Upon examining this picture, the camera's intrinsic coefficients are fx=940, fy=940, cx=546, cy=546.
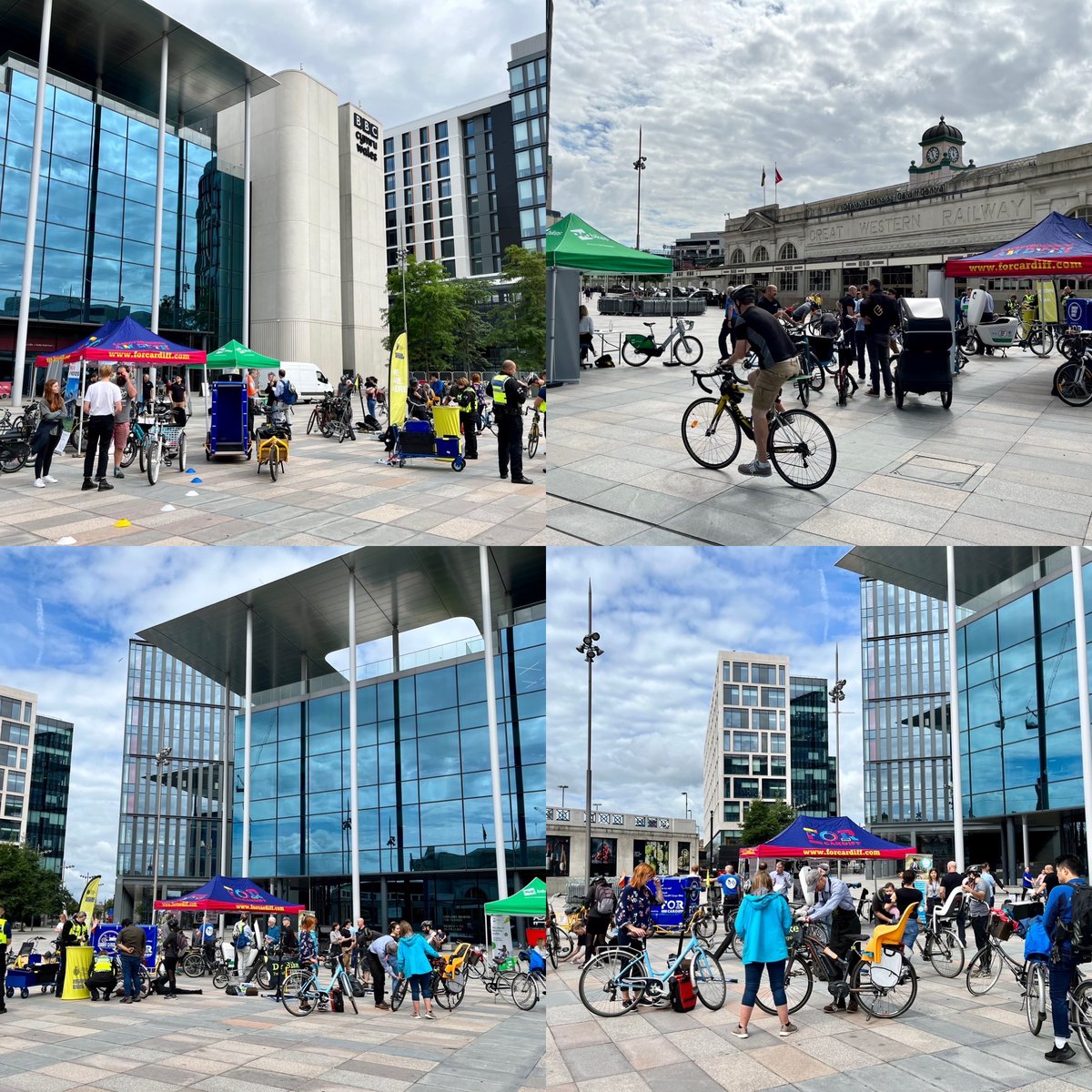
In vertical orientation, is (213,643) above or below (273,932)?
above

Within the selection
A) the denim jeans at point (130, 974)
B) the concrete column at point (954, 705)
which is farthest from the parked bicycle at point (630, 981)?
the denim jeans at point (130, 974)

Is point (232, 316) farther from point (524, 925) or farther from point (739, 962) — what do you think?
point (739, 962)

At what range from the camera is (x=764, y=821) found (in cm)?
5294

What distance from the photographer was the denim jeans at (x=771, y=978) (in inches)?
229

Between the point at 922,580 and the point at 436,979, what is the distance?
10.1 metres

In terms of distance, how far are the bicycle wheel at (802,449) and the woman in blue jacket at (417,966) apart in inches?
244

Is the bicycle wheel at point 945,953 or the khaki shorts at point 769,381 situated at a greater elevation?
the khaki shorts at point 769,381

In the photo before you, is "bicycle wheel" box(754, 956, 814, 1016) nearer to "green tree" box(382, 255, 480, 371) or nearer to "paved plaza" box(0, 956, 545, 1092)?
Result: "paved plaza" box(0, 956, 545, 1092)

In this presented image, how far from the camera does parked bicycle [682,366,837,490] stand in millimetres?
8258

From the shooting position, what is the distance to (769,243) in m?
108

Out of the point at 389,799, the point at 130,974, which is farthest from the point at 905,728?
the point at 130,974

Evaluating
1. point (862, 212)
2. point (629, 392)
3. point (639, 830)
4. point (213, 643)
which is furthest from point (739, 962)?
point (862, 212)

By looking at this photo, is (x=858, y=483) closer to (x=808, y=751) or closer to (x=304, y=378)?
(x=304, y=378)

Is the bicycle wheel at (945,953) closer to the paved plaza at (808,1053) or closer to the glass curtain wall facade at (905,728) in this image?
the paved plaza at (808,1053)
